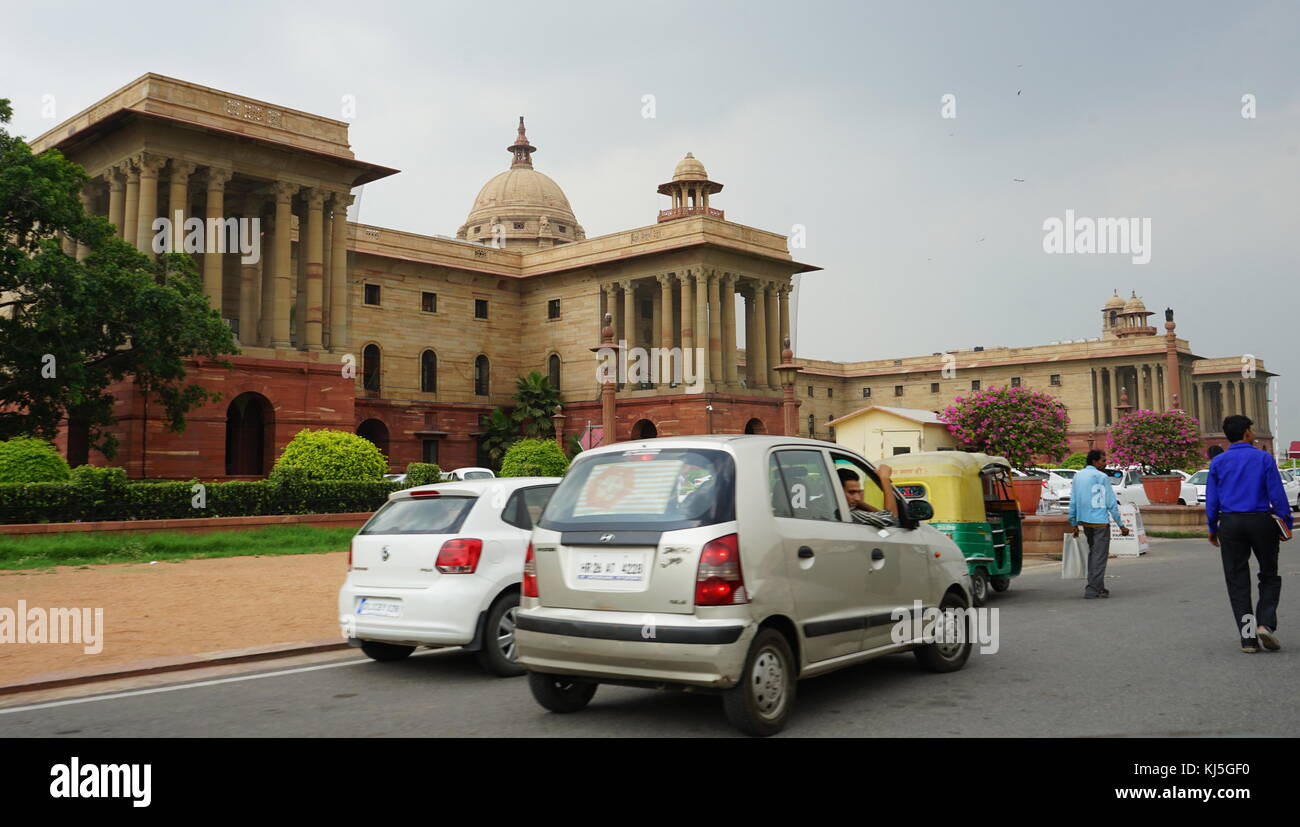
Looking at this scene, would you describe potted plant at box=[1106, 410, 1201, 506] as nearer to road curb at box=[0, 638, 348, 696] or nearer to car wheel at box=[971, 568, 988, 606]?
car wheel at box=[971, 568, 988, 606]

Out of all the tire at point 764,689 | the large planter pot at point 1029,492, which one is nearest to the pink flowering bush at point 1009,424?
the large planter pot at point 1029,492

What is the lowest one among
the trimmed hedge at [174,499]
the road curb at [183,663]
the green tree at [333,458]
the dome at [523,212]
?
the road curb at [183,663]

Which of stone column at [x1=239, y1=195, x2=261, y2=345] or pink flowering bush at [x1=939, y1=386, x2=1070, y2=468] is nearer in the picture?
stone column at [x1=239, y1=195, x2=261, y2=345]

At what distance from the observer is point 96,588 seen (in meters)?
14.0

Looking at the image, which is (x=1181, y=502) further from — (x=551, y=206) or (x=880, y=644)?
(x=551, y=206)

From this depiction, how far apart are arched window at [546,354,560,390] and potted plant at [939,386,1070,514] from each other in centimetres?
2364

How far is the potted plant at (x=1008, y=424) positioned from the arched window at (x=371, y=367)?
94.6 feet

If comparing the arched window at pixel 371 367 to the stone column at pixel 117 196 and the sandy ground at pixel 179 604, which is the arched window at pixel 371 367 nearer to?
the stone column at pixel 117 196

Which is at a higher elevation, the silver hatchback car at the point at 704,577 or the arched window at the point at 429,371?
the arched window at the point at 429,371

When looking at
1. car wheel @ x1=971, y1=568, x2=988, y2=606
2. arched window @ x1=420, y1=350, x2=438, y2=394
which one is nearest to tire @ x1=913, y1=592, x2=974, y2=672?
car wheel @ x1=971, y1=568, x2=988, y2=606

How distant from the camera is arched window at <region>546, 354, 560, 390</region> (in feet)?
189

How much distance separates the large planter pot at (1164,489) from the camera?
1195 inches
